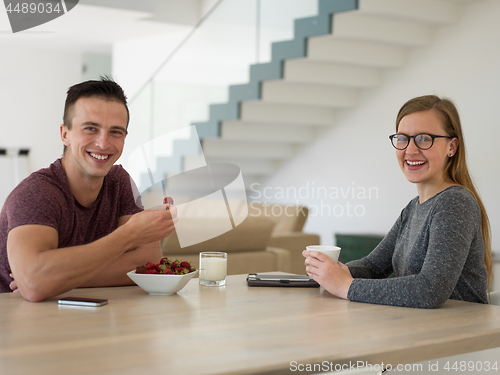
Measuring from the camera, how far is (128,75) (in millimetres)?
8148

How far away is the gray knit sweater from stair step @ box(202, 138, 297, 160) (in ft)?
13.2

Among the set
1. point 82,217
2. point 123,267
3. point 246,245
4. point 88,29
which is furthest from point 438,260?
point 88,29

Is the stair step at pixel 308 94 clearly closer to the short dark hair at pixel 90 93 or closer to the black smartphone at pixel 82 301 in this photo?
the short dark hair at pixel 90 93

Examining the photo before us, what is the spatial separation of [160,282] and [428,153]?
0.80 m

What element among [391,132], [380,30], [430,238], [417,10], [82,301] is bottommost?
[82,301]

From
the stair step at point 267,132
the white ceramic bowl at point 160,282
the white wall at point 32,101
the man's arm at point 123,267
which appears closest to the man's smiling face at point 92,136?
the man's arm at point 123,267

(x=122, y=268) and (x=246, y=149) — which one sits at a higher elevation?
(x=246, y=149)

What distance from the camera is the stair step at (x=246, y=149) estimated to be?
5520 millimetres

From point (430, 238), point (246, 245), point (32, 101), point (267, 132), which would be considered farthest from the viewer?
point (32, 101)

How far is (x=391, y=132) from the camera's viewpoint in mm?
4977

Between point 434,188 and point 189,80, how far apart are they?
399cm

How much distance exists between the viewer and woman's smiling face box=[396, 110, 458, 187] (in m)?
1.51

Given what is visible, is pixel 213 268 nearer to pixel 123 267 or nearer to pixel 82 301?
pixel 123 267

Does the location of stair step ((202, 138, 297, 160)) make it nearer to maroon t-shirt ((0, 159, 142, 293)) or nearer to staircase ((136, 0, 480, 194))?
staircase ((136, 0, 480, 194))
